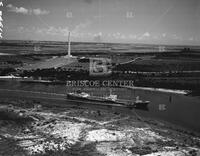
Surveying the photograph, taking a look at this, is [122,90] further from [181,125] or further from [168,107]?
[181,125]

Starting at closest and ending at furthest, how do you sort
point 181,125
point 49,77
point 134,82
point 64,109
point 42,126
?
point 42,126, point 181,125, point 64,109, point 134,82, point 49,77

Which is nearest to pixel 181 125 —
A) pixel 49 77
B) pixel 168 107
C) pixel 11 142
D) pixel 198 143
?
pixel 198 143

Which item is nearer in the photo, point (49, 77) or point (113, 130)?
point (113, 130)

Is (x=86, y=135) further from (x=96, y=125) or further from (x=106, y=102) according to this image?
(x=106, y=102)

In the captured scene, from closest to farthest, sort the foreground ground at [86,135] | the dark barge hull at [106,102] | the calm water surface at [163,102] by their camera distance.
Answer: the foreground ground at [86,135]
the calm water surface at [163,102]
the dark barge hull at [106,102]

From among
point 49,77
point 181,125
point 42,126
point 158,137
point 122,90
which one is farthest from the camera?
point 49,77
